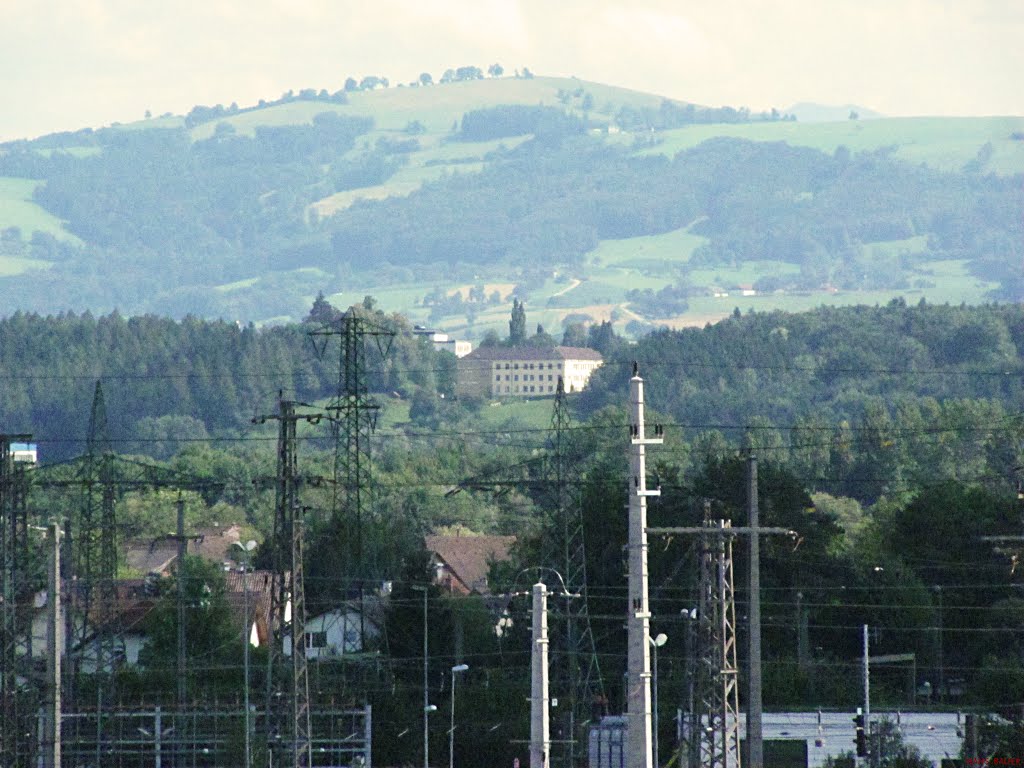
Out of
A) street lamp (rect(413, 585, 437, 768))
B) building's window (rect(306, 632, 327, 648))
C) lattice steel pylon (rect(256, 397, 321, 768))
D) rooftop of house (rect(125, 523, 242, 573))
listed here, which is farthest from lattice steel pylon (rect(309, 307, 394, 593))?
rooftop of house (rect(125, 523, 242, 573))

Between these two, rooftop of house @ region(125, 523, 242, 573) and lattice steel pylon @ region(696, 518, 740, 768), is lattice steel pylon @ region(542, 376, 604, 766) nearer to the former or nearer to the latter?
lattice steel pylon @ region(696, 518, 740, 768)

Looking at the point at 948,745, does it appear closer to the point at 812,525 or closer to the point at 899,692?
the point at 899,692

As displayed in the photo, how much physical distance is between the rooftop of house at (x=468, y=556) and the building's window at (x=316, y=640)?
63.3 ft

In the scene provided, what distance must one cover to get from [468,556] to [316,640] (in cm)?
3567

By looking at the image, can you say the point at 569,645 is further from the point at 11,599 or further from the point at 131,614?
the point at 131,614

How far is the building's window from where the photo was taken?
8912 cm

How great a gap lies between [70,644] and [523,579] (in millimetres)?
22366

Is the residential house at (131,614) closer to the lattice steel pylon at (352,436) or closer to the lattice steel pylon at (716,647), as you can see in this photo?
the lattice steel pylon at (352,436)

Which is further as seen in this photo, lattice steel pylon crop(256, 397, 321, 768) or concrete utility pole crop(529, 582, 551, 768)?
lattice steel pylon crop(256, 397, 321, 768)

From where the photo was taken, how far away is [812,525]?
91.2 meters

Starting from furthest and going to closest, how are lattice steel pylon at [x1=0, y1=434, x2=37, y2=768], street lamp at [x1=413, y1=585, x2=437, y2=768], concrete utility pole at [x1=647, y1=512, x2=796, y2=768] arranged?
street lamp at [x1=413, y1=585, x2=437, y2=768] < lattice steel pylon at [x1=0, y1=434, x2=37, y2=768] < concrete utility pole at [x1=647, y1=512, x2=796, y2=768]

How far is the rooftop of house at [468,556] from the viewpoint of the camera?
4695 inches

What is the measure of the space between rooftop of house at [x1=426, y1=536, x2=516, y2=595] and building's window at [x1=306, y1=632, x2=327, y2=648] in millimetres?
19283

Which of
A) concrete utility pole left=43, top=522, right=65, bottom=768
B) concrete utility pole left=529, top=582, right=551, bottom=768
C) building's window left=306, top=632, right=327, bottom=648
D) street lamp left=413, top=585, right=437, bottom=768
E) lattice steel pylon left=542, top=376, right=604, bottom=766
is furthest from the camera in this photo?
building's window left=306, top=632, right=327, bottom=648
